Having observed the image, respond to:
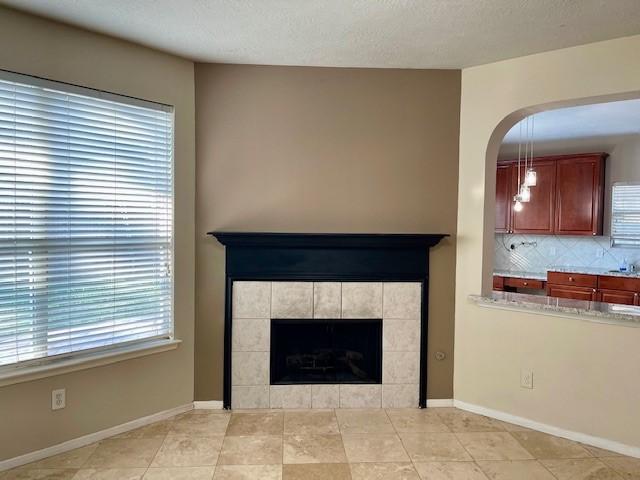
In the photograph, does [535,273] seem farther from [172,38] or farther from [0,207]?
[0,207]

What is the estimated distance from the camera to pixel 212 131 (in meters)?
3.26

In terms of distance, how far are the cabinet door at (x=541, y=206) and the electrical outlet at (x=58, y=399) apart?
562cm

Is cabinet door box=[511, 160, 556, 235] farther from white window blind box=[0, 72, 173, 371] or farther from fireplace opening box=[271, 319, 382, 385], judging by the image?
white window blind box=[0, 72, 173, 371]

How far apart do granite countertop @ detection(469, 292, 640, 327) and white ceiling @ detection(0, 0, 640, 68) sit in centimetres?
172

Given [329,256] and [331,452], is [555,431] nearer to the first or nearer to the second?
[331,452]

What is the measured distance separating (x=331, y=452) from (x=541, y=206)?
4676mm

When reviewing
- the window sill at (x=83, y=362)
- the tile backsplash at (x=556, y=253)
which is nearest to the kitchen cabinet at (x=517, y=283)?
the tile backsplash at (x=556, y=253)

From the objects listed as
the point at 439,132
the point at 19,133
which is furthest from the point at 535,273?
the point at 19,133

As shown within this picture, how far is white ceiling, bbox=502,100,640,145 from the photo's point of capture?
13.7ft

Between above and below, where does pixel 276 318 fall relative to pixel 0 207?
below

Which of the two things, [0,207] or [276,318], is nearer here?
[0,207]

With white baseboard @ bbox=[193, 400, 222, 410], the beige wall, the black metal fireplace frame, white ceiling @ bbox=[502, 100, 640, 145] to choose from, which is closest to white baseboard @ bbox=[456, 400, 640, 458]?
the black metal fireplace frame

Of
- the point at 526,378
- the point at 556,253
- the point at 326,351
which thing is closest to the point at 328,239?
the point at 326,351

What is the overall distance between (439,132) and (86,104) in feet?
8.09
